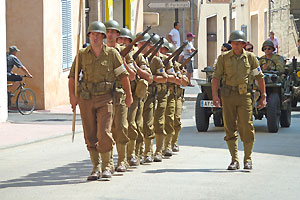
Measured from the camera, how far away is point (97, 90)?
34.6 ft

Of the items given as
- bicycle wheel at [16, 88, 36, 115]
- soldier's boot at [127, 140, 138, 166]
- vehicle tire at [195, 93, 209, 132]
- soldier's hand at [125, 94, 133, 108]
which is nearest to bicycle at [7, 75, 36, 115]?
bicycle wheel at [16, 88, 36, 115]

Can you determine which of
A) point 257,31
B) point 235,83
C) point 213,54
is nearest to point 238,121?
point 235,83

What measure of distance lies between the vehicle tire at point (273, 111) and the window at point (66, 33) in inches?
357

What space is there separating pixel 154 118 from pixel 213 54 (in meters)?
27.4

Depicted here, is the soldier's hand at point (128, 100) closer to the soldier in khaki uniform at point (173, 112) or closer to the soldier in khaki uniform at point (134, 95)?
the soldier in khaki uniform at point (134, 95)

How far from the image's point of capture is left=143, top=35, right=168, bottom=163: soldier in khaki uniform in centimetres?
1251

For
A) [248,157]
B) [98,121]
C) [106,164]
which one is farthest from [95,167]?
[248,157]

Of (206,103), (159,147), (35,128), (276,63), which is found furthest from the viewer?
(276,63)

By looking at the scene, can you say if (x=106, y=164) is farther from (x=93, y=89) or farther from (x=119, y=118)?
(x=93, y=89)

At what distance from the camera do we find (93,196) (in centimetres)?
939

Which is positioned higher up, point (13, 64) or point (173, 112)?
point (13, 64)

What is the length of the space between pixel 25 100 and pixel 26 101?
1.3 inches

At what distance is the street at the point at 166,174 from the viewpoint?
9664 millimetres

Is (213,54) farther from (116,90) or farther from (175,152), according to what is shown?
(116,90)
